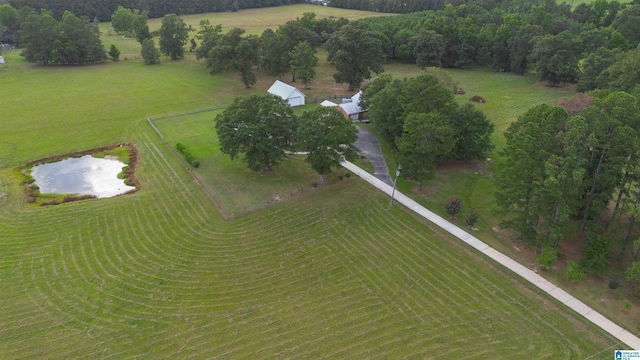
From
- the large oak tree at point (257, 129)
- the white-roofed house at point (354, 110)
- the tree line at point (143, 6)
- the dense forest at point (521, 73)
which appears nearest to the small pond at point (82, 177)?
the large oak tree at point (257, 129)

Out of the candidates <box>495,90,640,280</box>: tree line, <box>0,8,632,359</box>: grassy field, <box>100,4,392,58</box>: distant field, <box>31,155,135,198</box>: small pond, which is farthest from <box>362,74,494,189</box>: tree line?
<box>100,4,392,58</box>: distant field

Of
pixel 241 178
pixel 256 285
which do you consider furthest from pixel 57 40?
pixel 256 285

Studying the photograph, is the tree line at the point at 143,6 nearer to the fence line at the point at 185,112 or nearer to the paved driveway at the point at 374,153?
the fence line at the point at 185,112

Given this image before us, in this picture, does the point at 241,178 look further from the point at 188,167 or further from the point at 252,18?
the point at 252,18

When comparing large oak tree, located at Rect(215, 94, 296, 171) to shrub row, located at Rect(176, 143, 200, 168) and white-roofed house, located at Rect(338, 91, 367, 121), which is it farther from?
white-roofed house, located at Rect(338, 91, 367, 121)

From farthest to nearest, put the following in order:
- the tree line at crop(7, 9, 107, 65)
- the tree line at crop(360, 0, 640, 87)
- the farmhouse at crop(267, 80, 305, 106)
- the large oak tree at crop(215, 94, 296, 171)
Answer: the tree line at crop(7, 9, 107, 65), the tree line at crop(360, 0, 640, 87), the farmhouse at crop(267, 80, 305, 106), the large oak tree at crop(215, 94, 296, 171)

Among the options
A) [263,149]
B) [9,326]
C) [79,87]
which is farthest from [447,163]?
[79,87]

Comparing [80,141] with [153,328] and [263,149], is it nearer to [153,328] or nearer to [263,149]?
[263,149]
